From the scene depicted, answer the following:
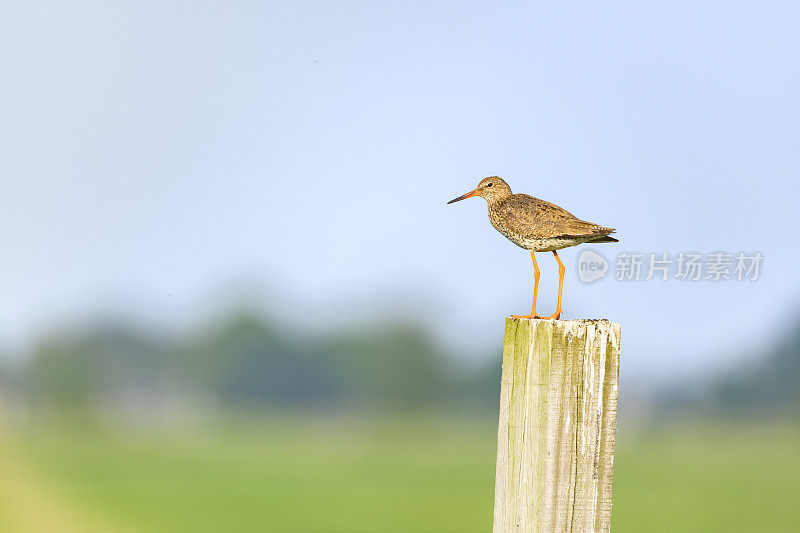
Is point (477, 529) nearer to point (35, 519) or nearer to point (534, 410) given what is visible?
point (35, 519)

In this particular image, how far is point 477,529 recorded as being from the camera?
27875 mm

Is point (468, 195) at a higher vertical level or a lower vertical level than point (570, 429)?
higher

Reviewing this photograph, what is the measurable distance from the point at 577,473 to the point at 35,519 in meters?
23.5

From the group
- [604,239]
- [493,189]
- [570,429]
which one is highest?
[493,189]

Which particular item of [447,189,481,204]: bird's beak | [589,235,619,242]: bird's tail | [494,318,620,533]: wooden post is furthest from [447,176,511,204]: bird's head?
[494,318,620,533]: wooden post

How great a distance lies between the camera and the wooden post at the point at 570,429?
273 centimetres

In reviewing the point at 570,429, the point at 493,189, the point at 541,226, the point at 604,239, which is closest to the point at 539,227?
the point at 541,226

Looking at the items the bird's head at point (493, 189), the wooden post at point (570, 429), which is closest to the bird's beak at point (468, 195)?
the bird's head at point (493, 189)

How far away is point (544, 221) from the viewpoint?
4469 mm

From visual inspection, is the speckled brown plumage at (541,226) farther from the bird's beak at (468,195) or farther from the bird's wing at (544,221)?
the bird's beak at (468,195)

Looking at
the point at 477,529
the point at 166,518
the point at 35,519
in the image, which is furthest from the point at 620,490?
the point at 35,519

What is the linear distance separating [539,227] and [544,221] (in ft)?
0.15

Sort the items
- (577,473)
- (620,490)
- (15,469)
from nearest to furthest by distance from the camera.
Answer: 1. (577,473)
2. (15,469)
3. (620,490)

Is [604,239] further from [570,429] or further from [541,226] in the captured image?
[570,429]
